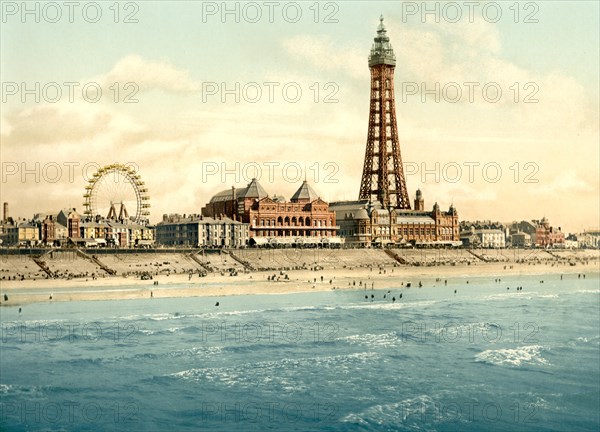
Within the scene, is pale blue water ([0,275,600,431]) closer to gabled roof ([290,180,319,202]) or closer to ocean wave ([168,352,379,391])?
ocean wave ([168,352,379,391])

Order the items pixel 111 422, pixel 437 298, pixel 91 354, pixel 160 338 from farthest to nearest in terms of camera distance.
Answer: pixel 437 298 → pixel 160 338 → pixel 91 354 → pixel 111 422

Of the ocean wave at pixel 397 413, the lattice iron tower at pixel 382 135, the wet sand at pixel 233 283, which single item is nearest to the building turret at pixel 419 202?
the lattice iron tower at pixel 382 135

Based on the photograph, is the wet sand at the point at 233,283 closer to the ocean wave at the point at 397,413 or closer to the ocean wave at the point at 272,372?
the ocean wave at the point at 272,372

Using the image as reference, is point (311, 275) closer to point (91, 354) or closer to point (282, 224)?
point (282, 224)

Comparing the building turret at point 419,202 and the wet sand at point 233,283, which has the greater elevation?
the building turret at point 419,202

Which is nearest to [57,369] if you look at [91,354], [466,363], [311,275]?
[91,354]

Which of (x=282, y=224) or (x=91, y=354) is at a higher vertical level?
(x=282, y=224)
